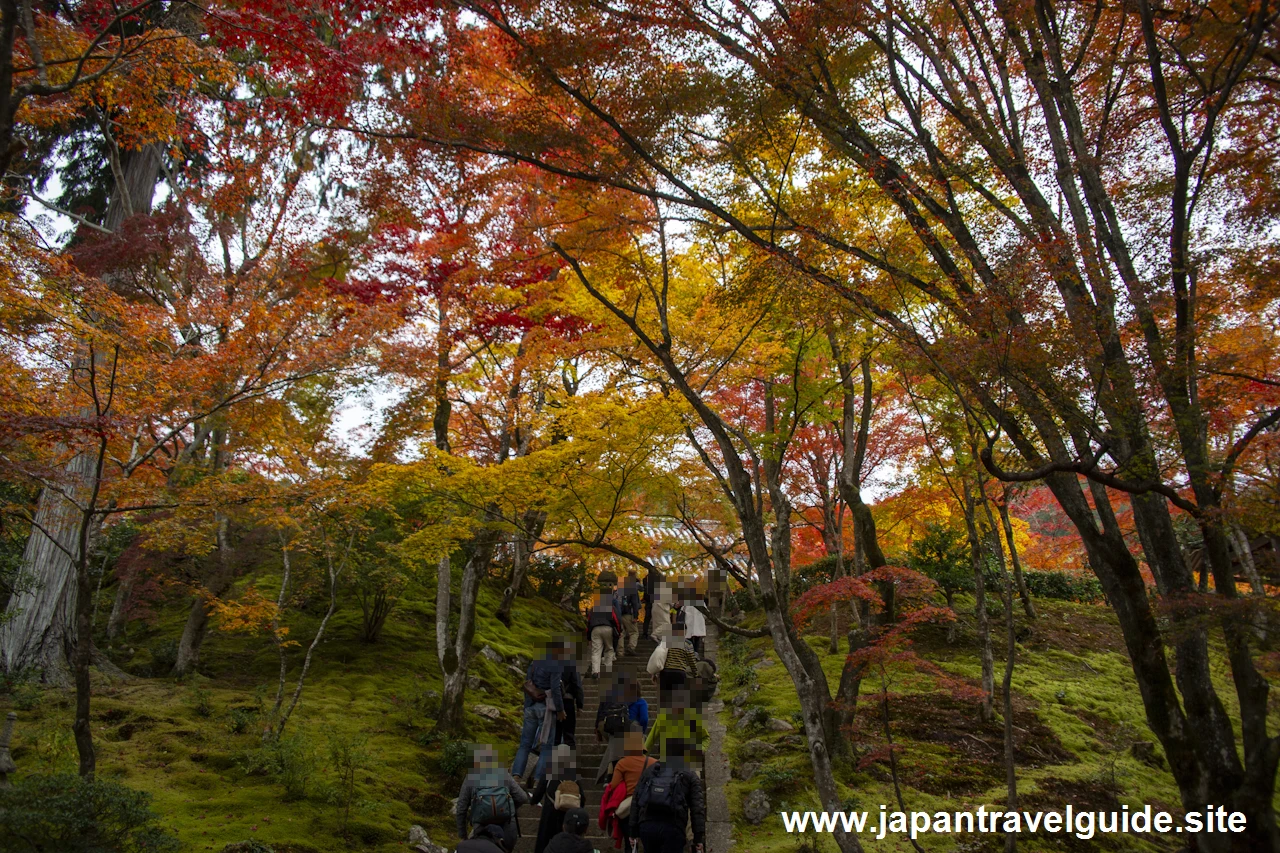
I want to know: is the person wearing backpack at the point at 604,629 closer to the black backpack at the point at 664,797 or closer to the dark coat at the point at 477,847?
the black backpack at the point at 664,797

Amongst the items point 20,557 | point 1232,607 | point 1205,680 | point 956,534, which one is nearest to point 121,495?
point 20,557

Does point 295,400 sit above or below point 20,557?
above

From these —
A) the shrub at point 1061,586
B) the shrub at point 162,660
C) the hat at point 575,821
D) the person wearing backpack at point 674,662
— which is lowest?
the hat at point 575,821

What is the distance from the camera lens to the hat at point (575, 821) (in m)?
4.33

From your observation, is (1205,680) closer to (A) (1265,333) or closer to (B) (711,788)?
(A) (1265,333)

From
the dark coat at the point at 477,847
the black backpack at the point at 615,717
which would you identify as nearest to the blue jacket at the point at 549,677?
the black backpack at the point at 615,717

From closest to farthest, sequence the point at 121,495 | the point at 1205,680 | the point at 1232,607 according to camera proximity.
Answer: the point at 1232,607, the point at 1205,680, the point at 121,495

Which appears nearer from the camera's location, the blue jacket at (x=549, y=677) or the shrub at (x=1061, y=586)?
the blue jacket at (x=549, y=677)

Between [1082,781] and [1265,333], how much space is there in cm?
542

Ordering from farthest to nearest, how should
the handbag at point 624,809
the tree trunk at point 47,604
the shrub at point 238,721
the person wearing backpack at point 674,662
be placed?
1. the tree trunk at point 47,604
2. the shrub at point 238,721
3. the person wearing backpack at point 674,662
4. the handbag at point 624,809

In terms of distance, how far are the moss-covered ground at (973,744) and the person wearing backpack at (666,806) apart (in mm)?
2298

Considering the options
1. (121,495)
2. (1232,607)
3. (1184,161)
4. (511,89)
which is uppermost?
(511,89)

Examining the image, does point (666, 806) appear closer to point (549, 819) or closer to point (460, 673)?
point (549, 819)

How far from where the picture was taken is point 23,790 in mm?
4168
